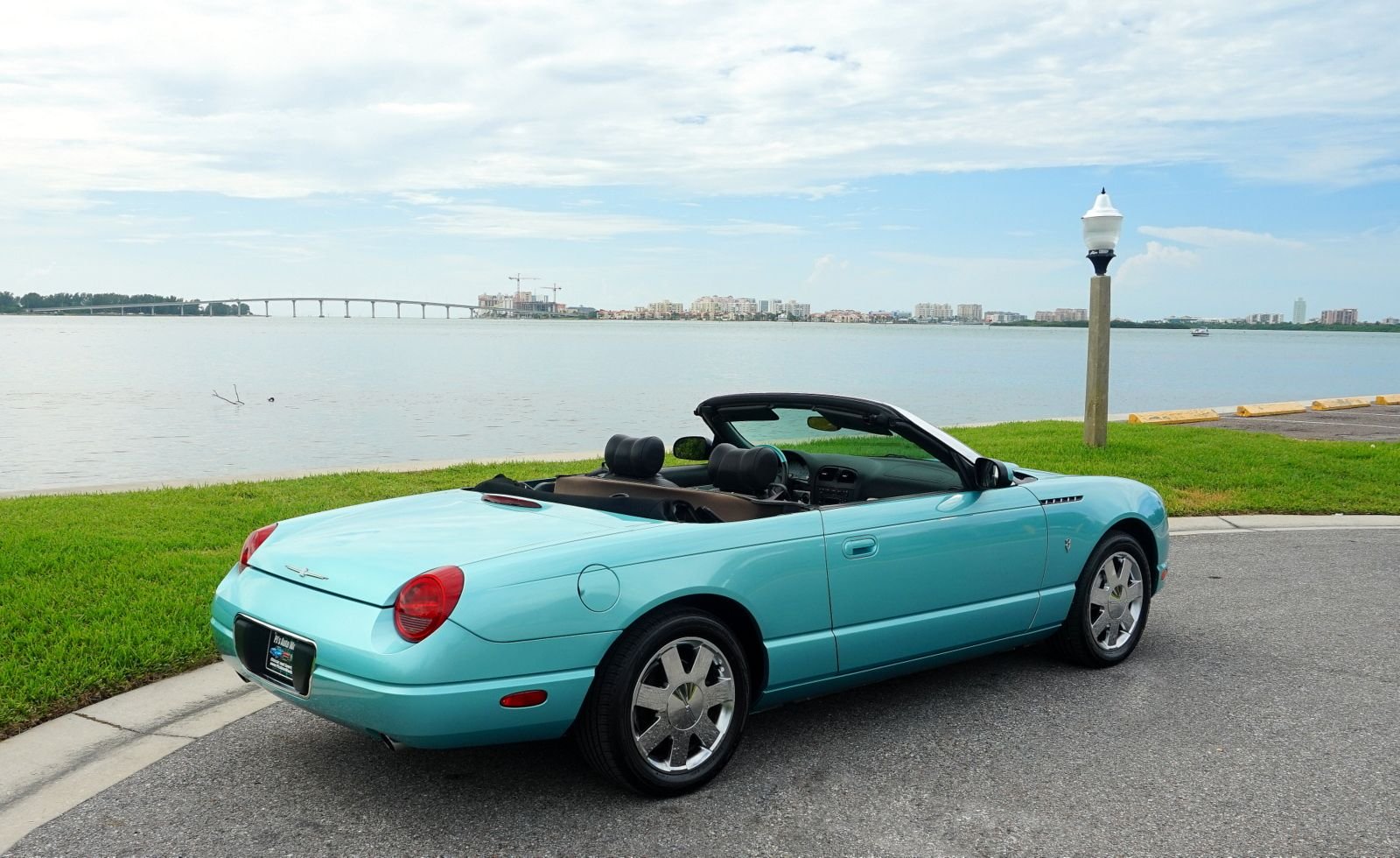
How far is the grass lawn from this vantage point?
511 cm

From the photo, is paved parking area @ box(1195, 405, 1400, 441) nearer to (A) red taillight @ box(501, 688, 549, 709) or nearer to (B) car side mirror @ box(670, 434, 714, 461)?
(B) car side mirror @ box(670, 434, 714, 461)

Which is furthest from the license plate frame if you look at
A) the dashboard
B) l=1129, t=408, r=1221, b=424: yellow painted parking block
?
l=1129, t=408, r=1221, b=424: yellow painted parking block

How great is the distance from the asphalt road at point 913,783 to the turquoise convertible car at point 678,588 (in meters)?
0.25

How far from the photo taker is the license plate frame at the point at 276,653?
3.59 m

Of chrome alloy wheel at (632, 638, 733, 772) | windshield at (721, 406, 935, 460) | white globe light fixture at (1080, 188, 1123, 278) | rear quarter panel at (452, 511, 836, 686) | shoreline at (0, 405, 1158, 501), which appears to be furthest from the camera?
white globe light fixture at (1080, 188, 1123, 278)

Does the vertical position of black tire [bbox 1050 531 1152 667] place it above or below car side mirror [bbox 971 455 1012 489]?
below

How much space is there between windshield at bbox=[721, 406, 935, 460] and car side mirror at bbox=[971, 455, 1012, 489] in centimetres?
20

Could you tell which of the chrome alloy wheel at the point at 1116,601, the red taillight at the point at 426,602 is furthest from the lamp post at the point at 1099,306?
the red taillight at the point at 426,602

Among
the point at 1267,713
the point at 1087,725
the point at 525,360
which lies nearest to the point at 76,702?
the point at 1087,725

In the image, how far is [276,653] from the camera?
373cm

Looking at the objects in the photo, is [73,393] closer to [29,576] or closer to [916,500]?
[29,576]

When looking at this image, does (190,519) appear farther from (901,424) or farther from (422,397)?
(422,397)

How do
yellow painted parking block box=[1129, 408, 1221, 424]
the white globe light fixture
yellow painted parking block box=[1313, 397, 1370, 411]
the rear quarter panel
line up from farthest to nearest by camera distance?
yellow painted parking block box=[1313, 397, 1370, 411], yellow painted parking block box=[1129, 408, 1221, 424], the white globe light fixture, the rear quarter panel

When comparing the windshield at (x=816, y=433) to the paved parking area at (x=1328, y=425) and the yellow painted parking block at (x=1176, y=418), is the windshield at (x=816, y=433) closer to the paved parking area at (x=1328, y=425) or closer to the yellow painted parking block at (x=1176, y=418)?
the paved parking area at (x=1328, y=425)
